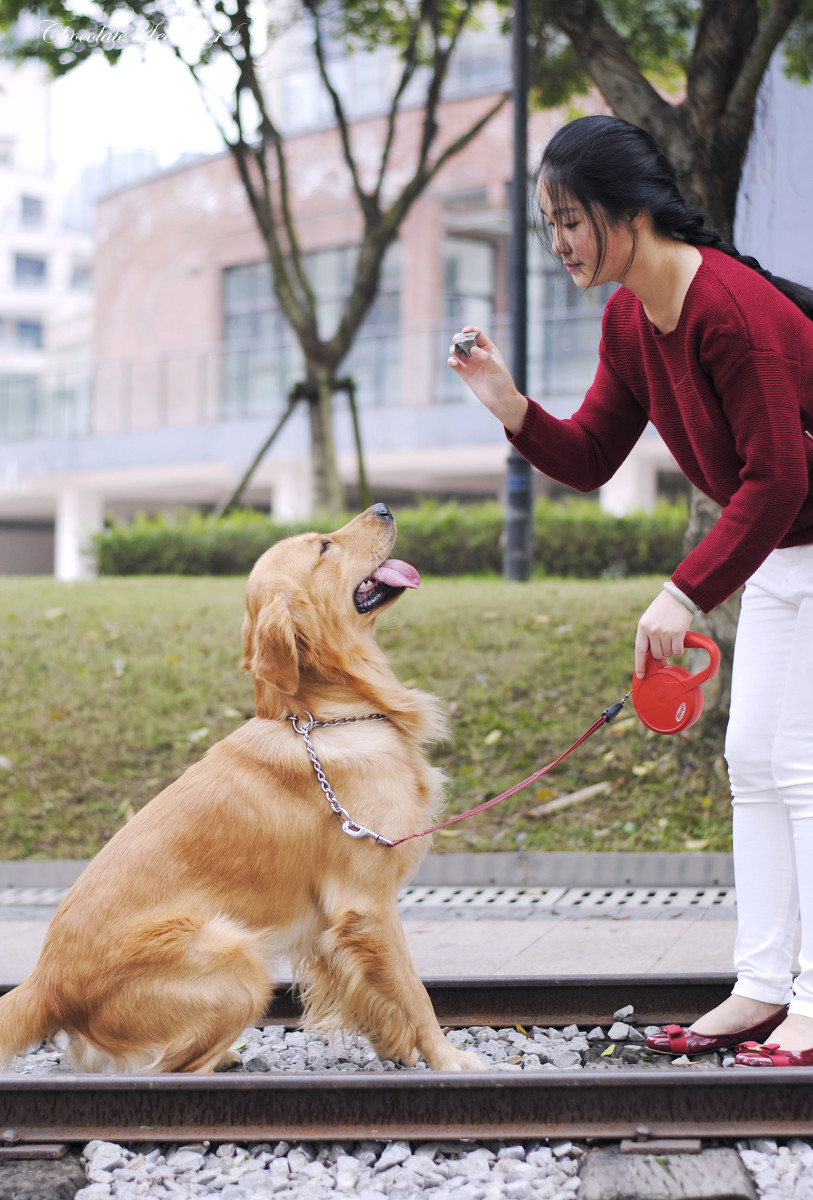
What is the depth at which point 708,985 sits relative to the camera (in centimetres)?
352

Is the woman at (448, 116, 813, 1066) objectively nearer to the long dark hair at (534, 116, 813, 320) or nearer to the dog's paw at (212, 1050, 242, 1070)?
the long dark hair at (534, 116, 813, 320)

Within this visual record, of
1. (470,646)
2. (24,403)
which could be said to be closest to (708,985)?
(470,646)

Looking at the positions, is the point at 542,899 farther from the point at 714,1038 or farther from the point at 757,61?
the point at 757,61

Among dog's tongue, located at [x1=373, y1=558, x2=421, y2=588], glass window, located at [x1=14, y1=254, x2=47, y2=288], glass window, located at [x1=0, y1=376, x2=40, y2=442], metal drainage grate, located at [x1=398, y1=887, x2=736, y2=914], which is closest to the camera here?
dog's tongue, located at [x1=373, y1=558, x2=421, y2=588]

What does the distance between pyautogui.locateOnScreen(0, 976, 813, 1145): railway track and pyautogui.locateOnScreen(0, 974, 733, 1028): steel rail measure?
781mm

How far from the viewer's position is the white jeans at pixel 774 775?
2.98 metres

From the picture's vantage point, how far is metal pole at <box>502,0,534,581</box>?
9.59 m

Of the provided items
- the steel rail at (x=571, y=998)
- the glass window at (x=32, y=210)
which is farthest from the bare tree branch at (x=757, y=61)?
the glass window at (x=32, y=210)

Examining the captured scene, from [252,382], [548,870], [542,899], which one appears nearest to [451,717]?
[548,870]

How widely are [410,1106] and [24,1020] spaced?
1.01 m

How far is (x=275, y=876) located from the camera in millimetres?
3094

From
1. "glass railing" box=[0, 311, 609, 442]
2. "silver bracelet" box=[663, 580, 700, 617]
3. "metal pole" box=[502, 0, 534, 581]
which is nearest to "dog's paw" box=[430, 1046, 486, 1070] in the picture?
"silver bracelet" box=[663, 580, 700, 617]

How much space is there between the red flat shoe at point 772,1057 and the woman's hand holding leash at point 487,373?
1.79 m

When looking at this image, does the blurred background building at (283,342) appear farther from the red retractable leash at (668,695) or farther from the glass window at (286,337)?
the red retractable leash at (668,695)
